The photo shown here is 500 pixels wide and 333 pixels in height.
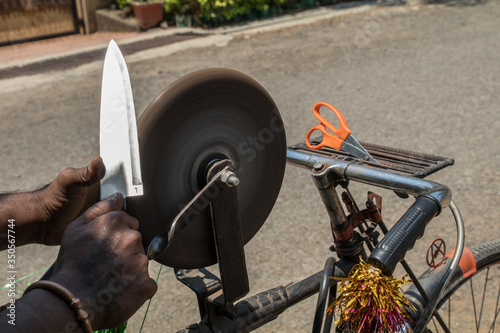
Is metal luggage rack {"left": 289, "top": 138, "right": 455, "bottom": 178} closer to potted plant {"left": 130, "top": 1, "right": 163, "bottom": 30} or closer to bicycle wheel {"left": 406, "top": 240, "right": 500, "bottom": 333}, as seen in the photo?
bicycle wheel {"left": 406, "top": 240, "right": 500, "bottom": 333}

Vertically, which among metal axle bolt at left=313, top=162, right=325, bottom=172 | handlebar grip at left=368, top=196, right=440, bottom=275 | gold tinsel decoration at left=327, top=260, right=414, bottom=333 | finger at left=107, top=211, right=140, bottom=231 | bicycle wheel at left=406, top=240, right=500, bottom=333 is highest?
finger at left=107, top=211, right=140, bottom=231

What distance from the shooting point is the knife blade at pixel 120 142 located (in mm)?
1350

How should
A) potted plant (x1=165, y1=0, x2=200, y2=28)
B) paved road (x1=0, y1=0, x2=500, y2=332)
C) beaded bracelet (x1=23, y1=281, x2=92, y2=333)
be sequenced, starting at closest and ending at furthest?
beaded bracelet (x1=23, y1=281, x2=92, y2=333)
paved road (x1=0, y1=0, x2=500, y2=332)
potted plant (x1=165, y1=0, x2=200, y2=28)

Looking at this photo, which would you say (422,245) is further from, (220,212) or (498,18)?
(498,18)

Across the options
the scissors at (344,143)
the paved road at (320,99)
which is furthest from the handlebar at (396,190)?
the paved road at (320,99)

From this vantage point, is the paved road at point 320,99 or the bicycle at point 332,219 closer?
the bicycle at point 332,219

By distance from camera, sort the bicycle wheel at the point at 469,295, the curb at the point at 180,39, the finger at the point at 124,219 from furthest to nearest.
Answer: the curb at the point at 180,39, the bicycle wheel at the point at 469,295, the finger at the point at 124,219

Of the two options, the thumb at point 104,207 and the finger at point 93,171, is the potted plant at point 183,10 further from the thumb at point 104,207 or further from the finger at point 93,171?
the thumb at point 104,207

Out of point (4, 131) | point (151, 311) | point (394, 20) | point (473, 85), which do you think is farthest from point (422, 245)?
point (394, 20)

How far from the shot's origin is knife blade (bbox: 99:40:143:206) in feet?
4.43

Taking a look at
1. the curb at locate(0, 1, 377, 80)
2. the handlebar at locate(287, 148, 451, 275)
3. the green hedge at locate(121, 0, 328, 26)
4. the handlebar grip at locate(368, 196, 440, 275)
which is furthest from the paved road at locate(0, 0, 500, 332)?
the handlebar grip at locate(368, 196, 440, 275)

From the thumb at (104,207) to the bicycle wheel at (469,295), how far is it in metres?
1.15

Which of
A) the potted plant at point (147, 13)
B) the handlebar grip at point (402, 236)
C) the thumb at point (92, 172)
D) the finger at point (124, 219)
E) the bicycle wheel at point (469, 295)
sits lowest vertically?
the bicycle wheel at point (469, 295)

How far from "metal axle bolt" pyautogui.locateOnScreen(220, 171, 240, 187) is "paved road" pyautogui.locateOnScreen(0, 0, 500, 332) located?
5.94 feet
